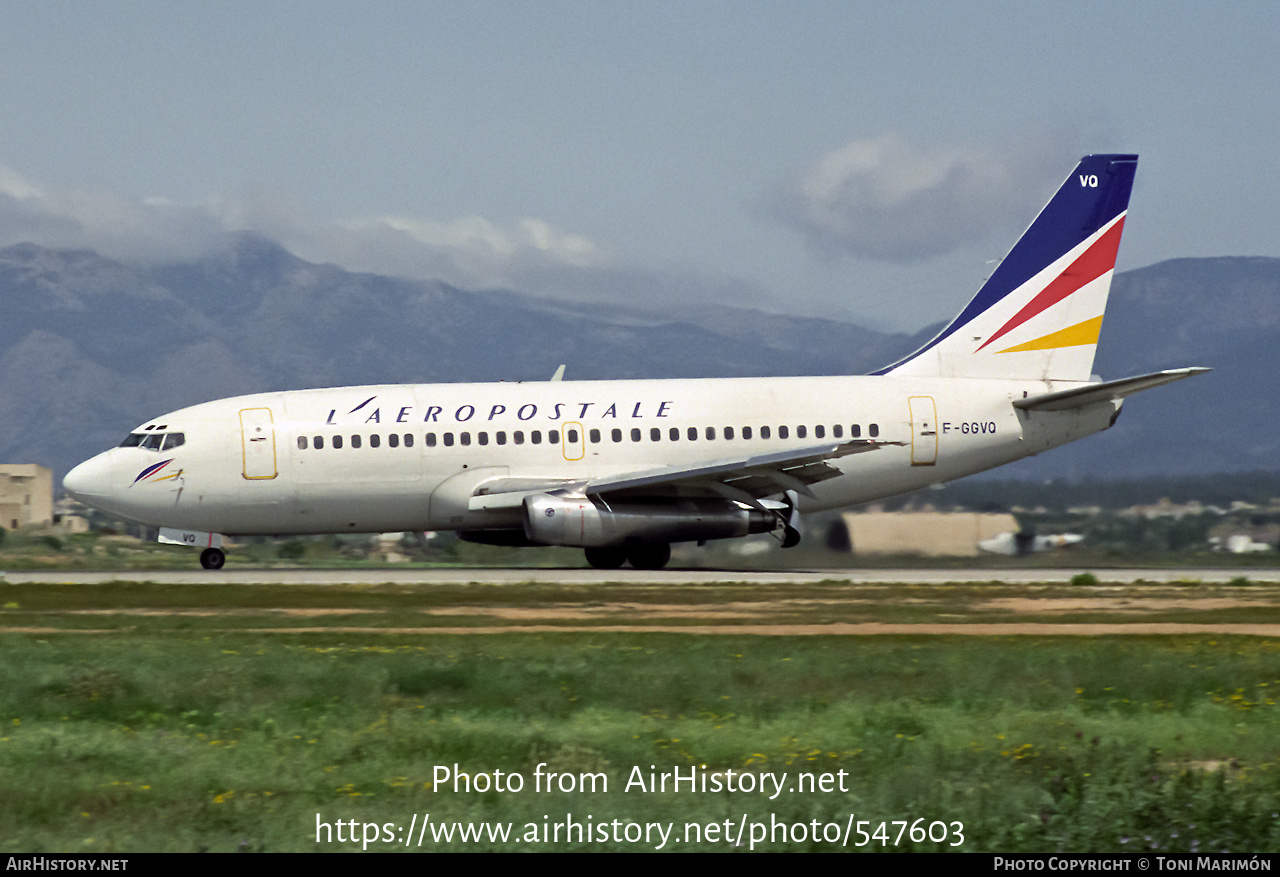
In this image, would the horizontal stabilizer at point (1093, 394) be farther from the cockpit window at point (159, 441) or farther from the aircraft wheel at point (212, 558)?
the cockpit window at point (159, 441)

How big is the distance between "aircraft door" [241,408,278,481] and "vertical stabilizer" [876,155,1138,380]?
14682mm

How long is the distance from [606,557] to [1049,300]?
12.7 metres

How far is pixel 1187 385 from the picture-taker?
137 meters

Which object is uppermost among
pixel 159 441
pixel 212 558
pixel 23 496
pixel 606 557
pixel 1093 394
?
pixel 1093 394

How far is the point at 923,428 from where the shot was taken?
3719 centimetres

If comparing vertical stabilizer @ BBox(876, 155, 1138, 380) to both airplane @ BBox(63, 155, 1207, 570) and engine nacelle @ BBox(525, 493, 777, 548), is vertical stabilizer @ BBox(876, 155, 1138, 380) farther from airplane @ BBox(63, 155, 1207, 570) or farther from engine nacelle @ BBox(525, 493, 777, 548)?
engine nacelle @ BBox(525, 493, 777, 548)

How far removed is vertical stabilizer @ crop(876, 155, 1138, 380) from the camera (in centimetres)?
3912

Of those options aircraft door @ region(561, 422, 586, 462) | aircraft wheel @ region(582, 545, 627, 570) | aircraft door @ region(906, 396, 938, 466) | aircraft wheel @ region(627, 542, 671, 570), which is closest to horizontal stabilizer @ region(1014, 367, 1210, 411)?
aircraft door @ region(906, 396, 938, 466)

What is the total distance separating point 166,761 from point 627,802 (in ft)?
13.4

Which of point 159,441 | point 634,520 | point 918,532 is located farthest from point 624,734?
point 918,532

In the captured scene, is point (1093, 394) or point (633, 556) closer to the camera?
point (1093, 394)

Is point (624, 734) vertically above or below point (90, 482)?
below

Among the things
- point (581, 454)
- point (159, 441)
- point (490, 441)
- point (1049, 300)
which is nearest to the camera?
point (159, 441)

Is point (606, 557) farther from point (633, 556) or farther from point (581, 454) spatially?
point (581, 454)
